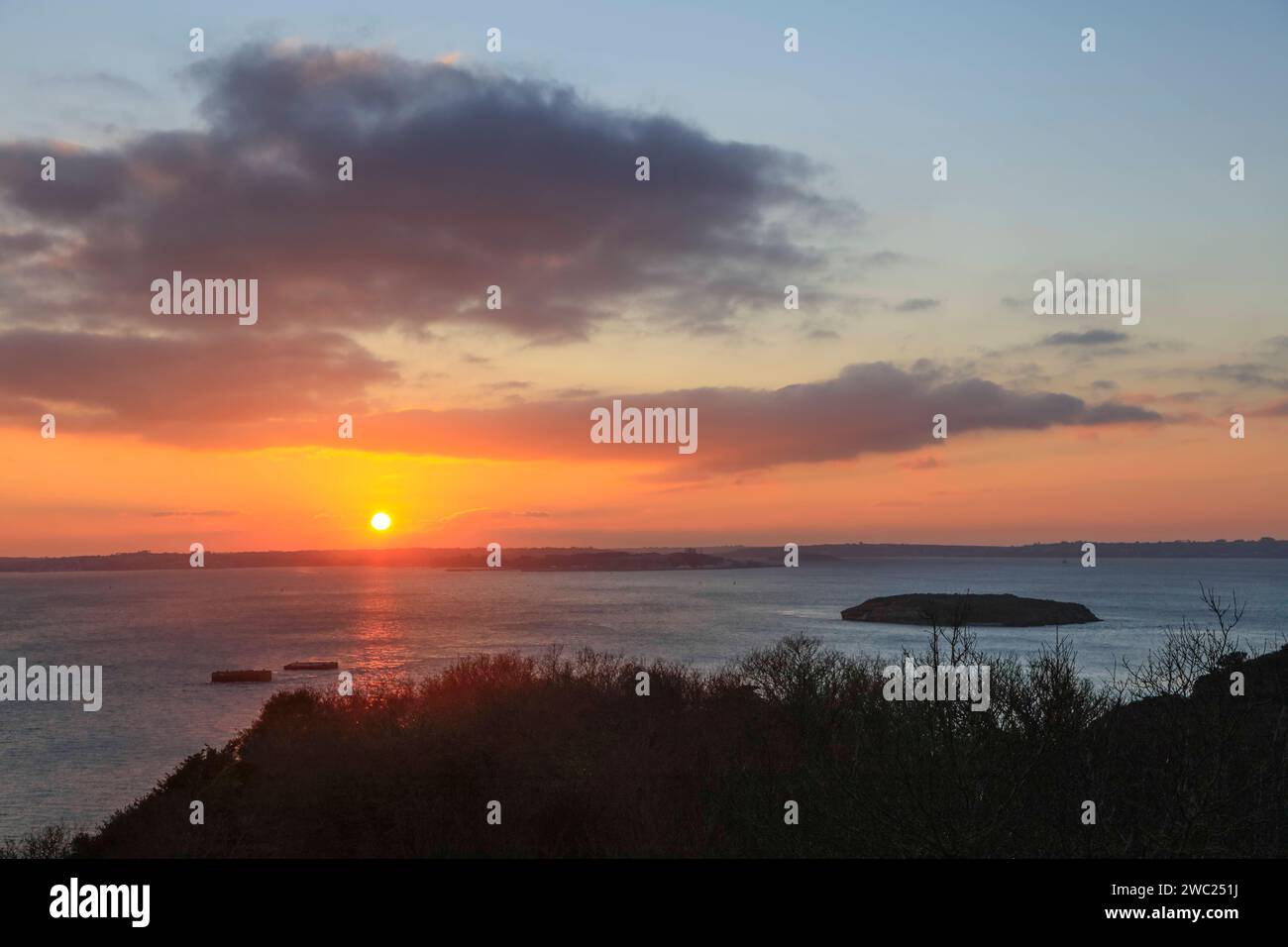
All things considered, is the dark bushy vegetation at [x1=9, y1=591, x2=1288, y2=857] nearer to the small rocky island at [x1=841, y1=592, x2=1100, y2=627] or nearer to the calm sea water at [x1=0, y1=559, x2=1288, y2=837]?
the calm sea water at [x1=0, y1=559, x2=1288, y2=837]

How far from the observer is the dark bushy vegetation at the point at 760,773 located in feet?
62.5

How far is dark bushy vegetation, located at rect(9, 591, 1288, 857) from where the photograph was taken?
19.1 m

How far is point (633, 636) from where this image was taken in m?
115

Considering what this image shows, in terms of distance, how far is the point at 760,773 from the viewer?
28812 mm

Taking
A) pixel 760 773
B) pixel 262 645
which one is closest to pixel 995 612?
pixel 262 645

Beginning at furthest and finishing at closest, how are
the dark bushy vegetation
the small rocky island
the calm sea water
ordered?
the small rocky island, the calm sea water, the dark bushy vegetation

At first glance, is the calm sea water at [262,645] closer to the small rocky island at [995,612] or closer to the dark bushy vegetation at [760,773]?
the small rocky island at [995,612]

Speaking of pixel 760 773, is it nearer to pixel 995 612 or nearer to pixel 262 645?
pixel 262 645

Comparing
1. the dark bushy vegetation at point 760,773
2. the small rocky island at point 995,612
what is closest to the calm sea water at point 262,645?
the small rocky island at point 995,612

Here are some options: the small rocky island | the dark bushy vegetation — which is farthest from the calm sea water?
the dark bushy vegetation
